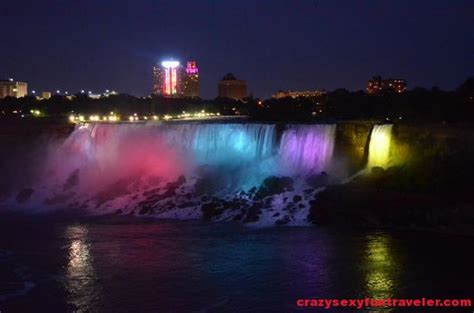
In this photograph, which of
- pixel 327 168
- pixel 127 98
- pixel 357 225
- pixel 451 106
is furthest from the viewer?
pixel 127 98

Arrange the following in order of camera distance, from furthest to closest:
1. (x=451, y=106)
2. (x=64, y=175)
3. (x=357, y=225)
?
(x=64, y=175) → (x=451, y=106) → (x=357, y=225)

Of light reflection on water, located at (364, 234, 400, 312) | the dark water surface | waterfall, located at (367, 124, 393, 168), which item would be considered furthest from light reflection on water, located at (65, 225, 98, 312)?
waterfall, located at (367, 124, 393, 168)

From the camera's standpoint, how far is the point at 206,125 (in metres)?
38.1

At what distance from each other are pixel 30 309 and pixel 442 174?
17587 millimetres

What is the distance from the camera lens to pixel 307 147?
33594 millimetres

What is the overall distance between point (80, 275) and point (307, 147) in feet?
55.9

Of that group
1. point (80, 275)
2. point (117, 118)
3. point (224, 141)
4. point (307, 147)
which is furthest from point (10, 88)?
Result: point (80, 275)

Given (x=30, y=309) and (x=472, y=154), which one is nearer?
(x=30, y=309)

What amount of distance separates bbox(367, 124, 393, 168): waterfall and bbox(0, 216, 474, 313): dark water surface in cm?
651

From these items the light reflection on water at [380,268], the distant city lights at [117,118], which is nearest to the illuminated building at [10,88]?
the distant city lights at [117,118]

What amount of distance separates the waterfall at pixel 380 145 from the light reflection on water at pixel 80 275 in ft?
45.1

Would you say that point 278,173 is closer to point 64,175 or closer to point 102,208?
point 102,208

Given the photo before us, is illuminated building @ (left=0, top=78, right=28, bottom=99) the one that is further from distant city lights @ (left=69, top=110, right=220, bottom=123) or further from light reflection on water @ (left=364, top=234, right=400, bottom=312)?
light reflection on water @ (left=364, top=234, right=400, bottom=312)

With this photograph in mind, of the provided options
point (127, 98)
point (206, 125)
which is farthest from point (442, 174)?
point (127, 98)
